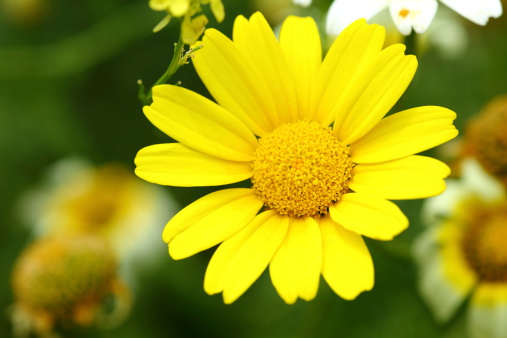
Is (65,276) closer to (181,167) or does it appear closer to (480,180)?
(181,167)

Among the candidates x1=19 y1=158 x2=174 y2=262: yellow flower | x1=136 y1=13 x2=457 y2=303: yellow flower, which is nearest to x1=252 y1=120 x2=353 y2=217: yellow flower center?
x1=136 y1=13 x2=457 y2=303: yellow flower

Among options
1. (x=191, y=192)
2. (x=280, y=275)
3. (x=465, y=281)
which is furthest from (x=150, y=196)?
(x=280, y=275)

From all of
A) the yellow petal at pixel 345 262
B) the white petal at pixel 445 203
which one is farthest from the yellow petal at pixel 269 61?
the white petal at pixel 445 203

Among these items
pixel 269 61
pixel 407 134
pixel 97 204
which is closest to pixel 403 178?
pixel 407 134

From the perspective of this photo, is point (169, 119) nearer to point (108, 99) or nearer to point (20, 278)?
point (20, 278)

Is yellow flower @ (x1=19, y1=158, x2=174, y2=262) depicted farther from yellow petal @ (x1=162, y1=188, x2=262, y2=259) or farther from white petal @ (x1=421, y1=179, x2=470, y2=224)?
yellow petal @ (x1=162, y1=188, x2=262, y2=259)

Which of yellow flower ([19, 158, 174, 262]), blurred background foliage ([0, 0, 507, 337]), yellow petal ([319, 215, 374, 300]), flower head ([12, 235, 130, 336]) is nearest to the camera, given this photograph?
yellow petal ([319, 215, 374, 300])

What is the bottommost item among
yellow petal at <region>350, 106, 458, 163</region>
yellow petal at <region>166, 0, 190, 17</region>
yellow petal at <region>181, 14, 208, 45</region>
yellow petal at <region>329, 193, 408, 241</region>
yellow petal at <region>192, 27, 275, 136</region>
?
yellow petal at <region>329, 193, 408, 241</region>
